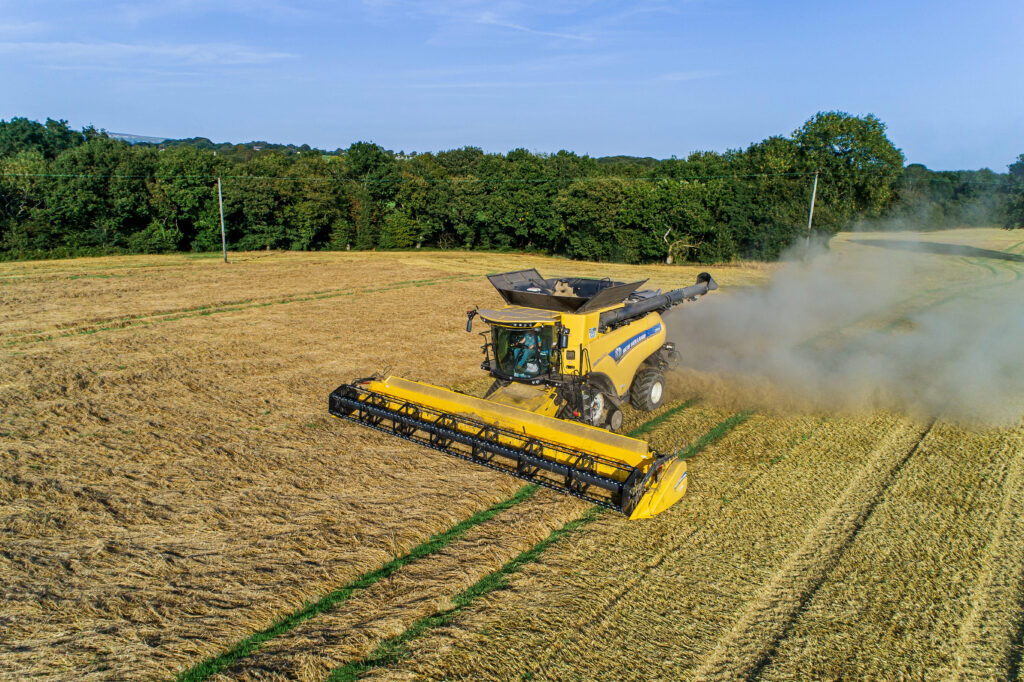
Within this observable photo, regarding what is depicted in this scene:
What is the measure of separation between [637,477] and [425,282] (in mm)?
26166

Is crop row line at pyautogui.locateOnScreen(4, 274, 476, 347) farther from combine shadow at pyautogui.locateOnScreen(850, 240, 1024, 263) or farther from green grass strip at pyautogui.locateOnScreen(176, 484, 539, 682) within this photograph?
combine shadow at pyautogui.locateOnScreen(850, 240, 1024, 263)

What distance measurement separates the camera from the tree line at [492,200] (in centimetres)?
4066

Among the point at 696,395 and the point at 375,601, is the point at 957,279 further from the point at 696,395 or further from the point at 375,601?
the point at 375,601

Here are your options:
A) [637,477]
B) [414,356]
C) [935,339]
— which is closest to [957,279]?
[935,339]

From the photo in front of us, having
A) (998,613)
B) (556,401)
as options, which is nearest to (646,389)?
(556,401)

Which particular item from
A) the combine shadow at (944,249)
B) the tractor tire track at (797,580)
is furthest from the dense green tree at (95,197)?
the combine shadow at (944,249)

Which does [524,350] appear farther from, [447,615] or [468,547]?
[447,615]

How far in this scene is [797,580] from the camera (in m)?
6.70

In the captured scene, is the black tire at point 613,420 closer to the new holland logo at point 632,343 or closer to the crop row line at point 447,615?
the new holland logo at point 632,343

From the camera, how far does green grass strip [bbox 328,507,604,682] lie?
5.36m

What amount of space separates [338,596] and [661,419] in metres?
7.18

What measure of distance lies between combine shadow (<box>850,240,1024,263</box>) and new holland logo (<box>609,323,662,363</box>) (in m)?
42.1

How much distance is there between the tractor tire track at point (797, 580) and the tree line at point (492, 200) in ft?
111

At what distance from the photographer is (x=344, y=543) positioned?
24.3 ft
